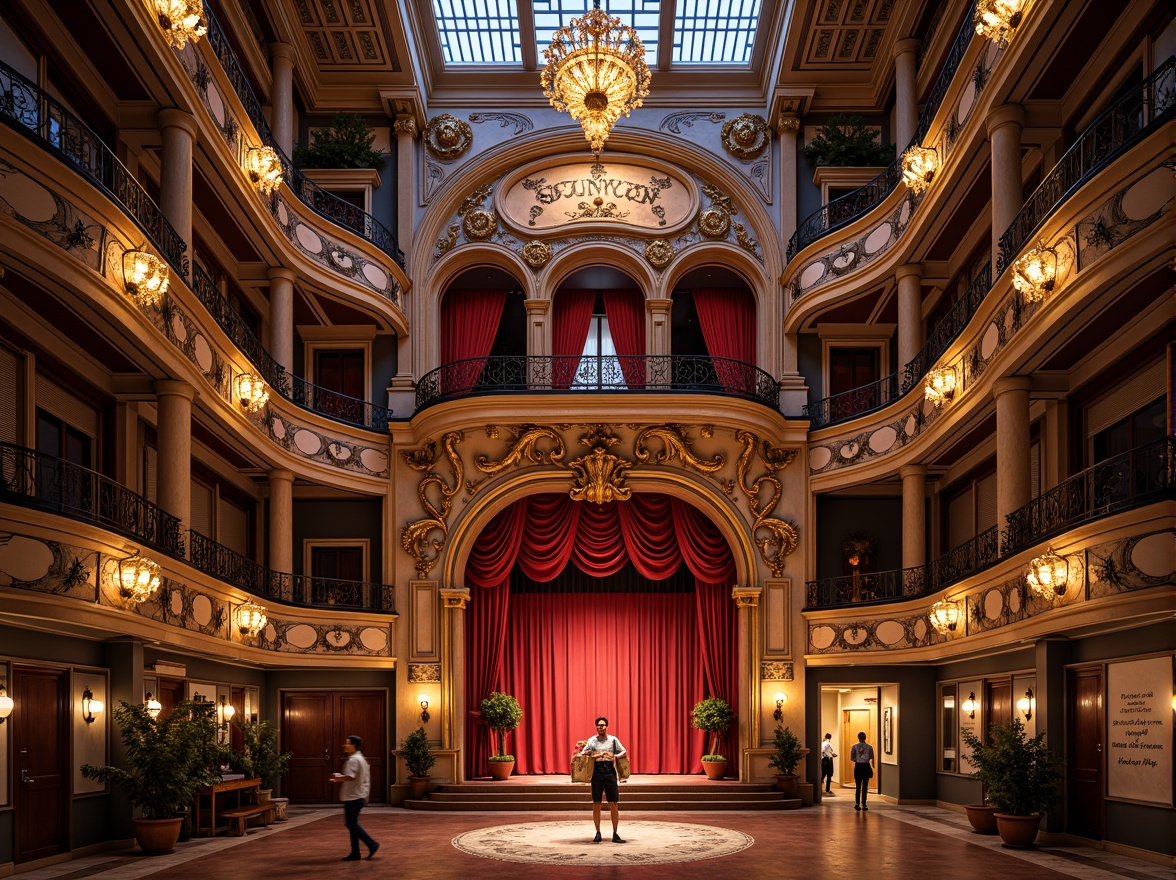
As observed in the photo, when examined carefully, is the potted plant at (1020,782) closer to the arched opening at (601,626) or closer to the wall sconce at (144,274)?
the arched opening at (601,626)

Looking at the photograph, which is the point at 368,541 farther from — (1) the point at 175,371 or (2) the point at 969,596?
(2) the point at 969,596

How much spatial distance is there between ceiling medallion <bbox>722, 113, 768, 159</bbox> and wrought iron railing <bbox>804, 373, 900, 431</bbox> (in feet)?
16.8

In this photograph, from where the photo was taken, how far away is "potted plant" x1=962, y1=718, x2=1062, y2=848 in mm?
13336

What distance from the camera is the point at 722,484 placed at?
2111cm

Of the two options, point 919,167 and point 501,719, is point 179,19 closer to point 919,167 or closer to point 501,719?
point 919,167

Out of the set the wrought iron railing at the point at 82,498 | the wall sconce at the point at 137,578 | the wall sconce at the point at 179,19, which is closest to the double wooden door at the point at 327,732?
the wrought iron railing at the point at 82,498

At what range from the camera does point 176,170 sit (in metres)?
14.1

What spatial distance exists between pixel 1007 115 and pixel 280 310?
1130 cm

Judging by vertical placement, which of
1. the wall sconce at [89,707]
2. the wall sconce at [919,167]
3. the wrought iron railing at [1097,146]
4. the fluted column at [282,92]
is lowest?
the wall sconce at [89,707]

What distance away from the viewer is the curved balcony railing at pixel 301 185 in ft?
53.0

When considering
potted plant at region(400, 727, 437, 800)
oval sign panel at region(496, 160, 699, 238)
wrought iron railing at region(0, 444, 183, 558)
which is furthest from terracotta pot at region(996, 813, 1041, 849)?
oval sign panel at region(496, 160, 699, 238)

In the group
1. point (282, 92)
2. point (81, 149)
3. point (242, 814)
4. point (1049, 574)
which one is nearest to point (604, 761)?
point (242, 814)

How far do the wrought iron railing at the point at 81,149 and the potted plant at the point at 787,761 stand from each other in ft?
39.9

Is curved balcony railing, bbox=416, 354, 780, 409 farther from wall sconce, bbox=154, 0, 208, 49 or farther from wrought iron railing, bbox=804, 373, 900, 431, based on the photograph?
wall sconce, bbox=154, 0, 208, 49
